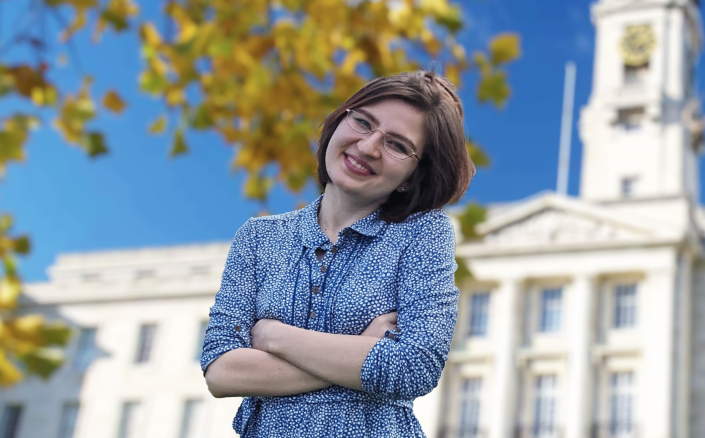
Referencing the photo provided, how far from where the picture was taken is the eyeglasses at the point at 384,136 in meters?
2.33

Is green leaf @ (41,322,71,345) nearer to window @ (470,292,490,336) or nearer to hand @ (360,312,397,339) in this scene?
hand @ (360,312,397,339)

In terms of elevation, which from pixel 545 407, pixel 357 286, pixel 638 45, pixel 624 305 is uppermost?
pixel 638 45

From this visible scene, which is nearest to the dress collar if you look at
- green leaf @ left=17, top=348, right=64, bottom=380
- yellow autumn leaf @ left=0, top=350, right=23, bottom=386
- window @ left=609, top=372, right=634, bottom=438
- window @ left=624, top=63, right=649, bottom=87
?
green leaf @ left=17, top=348, right=64, bottom=380

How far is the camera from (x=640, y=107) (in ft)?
155

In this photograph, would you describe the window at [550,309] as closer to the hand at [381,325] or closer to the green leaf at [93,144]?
the green leaf at [93,144]

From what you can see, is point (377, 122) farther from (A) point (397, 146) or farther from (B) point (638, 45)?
(B) point (638, 45)

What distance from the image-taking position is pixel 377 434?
2186 mm

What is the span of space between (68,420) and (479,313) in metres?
19.9

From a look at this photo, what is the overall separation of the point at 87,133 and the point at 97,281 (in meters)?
48.5

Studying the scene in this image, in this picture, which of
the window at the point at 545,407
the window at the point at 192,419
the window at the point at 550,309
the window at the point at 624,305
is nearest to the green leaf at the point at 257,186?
the window at the point at 545,407

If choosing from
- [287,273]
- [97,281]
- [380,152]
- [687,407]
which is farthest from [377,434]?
[97,281]

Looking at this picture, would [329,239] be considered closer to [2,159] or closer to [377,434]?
[377,434]

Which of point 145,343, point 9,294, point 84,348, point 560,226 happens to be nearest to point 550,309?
point 560,226

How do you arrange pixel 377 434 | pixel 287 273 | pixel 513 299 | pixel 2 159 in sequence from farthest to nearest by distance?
1. pixel 513 299
2. pixel 2 159
3. pixel 287 273
4. pixel 377 434
